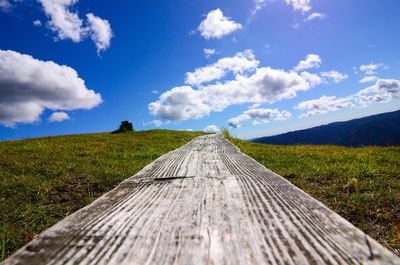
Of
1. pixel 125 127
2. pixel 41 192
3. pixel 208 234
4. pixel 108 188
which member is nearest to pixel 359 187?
pixel 208 234

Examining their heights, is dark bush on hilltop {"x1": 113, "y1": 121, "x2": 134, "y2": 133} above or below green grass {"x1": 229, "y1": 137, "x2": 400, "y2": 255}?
above

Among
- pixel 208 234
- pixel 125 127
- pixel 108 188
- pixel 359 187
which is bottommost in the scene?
pixel 359 187

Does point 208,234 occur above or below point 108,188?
above

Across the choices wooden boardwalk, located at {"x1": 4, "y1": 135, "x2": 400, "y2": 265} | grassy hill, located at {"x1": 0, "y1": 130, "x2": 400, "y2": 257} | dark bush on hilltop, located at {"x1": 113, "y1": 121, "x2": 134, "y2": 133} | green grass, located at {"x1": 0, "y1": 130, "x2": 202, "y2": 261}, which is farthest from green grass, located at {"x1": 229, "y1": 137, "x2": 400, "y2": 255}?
dark bush on hilltop, located at {"x1": 113, "y1": 121, "x2": 134, "y2": 133}

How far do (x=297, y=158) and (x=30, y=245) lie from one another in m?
8.20

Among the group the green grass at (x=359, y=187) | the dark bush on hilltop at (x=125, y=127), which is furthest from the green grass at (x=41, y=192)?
the dark bush on hilltop at (x=125, y=127)

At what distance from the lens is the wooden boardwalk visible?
34.7 inches

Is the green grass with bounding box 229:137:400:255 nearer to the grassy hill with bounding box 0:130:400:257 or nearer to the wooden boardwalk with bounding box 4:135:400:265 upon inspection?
the grassy hill with bounding box 0:130:400:257

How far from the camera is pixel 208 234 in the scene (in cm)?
107

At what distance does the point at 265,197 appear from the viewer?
157 centimetres

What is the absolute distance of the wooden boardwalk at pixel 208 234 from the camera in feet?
2.89

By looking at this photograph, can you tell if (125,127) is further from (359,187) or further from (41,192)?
(359,187)

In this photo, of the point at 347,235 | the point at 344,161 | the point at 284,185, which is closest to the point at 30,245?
the point at 347,235

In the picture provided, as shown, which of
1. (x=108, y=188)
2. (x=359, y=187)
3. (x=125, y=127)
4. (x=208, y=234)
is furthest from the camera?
(x=125, y=127)
